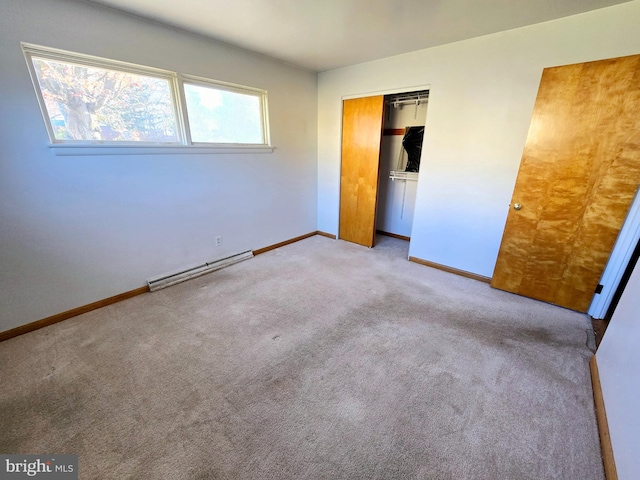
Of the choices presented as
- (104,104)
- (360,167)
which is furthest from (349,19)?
(104,104)

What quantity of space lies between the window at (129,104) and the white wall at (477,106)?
1.72m

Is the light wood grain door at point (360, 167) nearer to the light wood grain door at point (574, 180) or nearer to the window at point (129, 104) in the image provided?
the window at point (129, 104)

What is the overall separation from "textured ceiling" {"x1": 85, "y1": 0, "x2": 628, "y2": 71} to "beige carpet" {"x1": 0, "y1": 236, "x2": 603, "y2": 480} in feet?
7.97

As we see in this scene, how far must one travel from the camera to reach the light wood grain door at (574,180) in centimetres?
197

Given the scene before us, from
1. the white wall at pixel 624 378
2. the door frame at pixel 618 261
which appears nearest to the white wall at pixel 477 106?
the door frame at pixel 618 261

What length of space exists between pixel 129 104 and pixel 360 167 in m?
2.72

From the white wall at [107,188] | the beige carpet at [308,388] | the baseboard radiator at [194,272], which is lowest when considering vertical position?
the beige carpet at [308,388]

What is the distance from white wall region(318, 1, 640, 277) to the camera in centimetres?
207

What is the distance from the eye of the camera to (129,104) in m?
2.29

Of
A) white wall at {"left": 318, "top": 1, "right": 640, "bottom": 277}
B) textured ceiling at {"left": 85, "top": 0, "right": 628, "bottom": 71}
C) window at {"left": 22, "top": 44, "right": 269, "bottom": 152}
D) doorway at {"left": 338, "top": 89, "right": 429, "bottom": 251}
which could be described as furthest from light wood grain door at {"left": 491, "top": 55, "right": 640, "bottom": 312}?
window at {"left": 22, "top": 44, "right": 269, "bottom": 152}

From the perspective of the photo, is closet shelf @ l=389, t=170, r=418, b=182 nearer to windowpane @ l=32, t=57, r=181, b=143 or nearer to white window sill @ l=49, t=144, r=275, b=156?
white window sill @ l=49, t=144, r=275, b=156

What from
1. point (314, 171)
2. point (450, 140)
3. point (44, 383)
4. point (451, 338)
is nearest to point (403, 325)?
point (451, 338)

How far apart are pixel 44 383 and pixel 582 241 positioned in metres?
4.15

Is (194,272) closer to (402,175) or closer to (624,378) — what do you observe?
(402,175)
